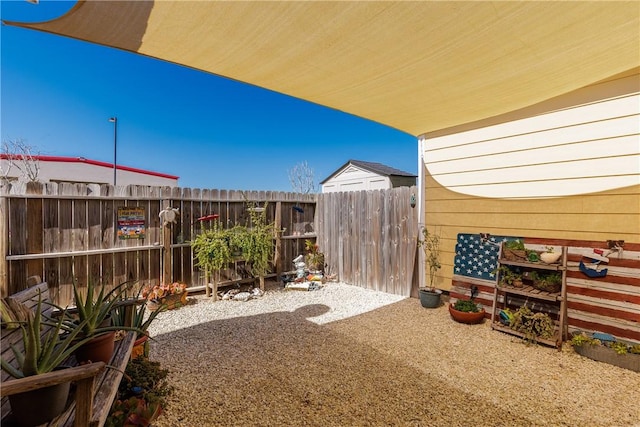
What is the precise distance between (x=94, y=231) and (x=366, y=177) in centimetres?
1025

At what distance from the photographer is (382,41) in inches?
80.8

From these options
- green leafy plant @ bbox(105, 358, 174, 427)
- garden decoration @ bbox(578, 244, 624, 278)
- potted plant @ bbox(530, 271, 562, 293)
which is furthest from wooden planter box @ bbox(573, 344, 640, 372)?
green leafy plant @ bbox(105, 358, 174, 427)

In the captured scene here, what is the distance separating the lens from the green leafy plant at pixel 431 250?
4297 millimetres

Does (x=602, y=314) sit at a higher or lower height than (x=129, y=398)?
higher

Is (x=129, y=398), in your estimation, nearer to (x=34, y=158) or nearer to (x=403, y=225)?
(x=403, y=225)

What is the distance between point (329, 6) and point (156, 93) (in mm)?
9596

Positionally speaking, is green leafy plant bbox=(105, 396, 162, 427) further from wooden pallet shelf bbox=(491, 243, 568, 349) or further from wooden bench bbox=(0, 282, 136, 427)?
wooden pallet shelf bbox=(491, 243, 568, 349)

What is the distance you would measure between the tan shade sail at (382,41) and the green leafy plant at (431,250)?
2.09 metres

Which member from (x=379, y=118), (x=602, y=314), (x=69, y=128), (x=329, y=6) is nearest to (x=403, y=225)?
(x=379, y=118)

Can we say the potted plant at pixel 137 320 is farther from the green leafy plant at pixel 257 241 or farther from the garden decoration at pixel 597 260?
the garden decoration at pixel 597 260

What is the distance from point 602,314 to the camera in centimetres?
280

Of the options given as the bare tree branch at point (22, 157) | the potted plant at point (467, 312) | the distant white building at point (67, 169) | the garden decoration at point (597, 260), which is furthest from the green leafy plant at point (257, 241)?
the bare tree branch at point (22, 157)

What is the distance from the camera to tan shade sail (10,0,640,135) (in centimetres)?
173

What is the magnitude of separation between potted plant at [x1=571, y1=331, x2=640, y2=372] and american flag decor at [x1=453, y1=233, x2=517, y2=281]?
102 cm
